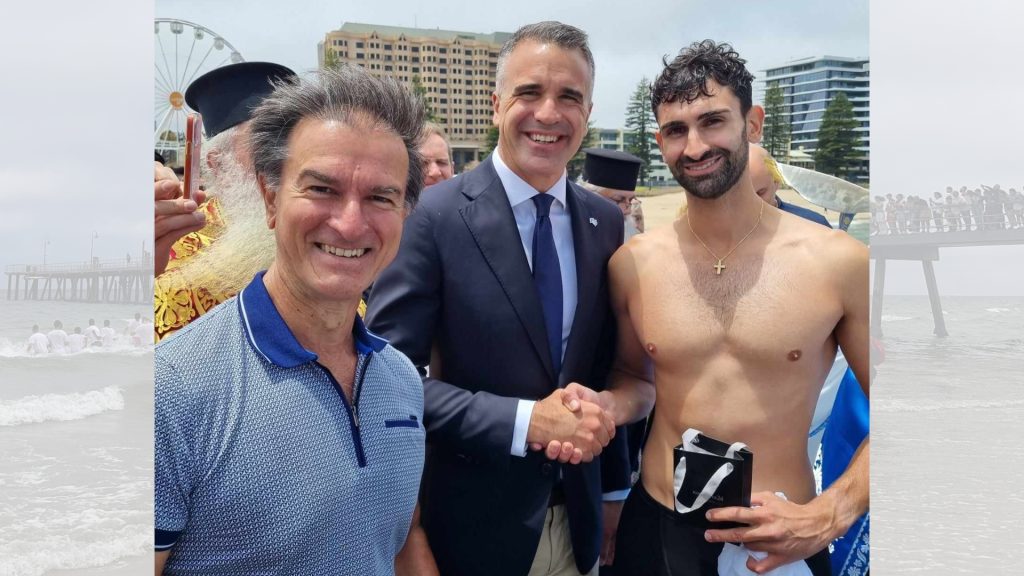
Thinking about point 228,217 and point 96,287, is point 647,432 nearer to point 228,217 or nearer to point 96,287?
point 228,217

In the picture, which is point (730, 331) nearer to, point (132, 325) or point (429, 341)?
point (429, 341)

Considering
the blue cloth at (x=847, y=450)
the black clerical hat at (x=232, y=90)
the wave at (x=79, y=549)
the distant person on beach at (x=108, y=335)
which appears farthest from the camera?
the black clerical hat at (x=232, y=90)

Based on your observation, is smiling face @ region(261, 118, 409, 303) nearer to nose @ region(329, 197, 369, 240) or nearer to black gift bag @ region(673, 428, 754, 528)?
nose @ region(329, 197, 369, 240)

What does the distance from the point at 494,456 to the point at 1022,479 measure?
1314mm

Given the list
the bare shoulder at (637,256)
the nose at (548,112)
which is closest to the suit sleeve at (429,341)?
the nose at (548,112)

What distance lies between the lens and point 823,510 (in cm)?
237

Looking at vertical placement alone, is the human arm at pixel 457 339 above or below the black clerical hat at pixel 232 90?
below

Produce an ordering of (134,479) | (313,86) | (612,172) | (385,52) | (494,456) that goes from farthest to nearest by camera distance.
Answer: (385,52), (612,172), (494,456), (313,86), (134,479)

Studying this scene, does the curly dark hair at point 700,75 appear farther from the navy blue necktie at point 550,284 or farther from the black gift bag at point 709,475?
the black gift bag at point 709,475

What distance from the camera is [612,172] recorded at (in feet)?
18.8

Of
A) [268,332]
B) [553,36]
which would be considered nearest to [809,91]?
[553,36]

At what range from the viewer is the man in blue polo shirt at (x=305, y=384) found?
4.81 feet

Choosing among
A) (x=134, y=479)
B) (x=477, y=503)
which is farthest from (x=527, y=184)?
(x=134, y=479)

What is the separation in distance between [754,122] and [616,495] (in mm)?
1417
